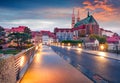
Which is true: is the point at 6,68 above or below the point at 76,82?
above

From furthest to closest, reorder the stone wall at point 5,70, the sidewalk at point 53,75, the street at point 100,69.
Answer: the street at point 100,69 → the sidewalk at point 53,75 → the stone wall at point 5,70

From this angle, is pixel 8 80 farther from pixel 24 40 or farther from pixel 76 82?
pixel 24 40

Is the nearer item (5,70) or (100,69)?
(5,70)

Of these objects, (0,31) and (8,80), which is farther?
(0,31)

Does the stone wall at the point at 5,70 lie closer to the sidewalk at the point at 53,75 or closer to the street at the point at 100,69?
the sidewalk at the point at 53,75

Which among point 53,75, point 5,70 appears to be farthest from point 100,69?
point 5,70

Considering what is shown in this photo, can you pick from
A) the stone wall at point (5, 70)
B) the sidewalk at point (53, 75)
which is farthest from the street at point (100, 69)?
the stone wall at point (5, 70)

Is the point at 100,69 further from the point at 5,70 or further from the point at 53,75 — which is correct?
the point at 5,70

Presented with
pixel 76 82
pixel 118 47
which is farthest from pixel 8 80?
pixel 118 47

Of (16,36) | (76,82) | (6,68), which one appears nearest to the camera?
(6,68)

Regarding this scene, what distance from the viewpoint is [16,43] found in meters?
120

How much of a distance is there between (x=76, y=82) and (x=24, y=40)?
9974 cm

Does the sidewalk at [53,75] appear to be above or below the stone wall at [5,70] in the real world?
below

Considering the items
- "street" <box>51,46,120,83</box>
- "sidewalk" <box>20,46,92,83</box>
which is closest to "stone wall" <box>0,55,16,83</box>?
"sidewalk" <box>20,46,92,83</box>
